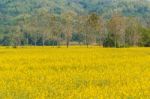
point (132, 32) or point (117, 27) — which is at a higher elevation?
point (117, 27)

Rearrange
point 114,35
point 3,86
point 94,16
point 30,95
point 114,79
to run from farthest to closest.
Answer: point 94,16, point 114,35, point 114,79, point 3,86, point 30,95

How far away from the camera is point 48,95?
15.9 m

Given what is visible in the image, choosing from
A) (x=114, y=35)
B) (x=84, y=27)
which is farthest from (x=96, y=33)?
(x=114, y=35)

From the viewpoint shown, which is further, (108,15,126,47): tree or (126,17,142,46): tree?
(126,17,142,46): tree

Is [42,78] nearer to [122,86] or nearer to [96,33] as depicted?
[122,86]

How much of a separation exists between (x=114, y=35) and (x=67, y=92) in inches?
4902

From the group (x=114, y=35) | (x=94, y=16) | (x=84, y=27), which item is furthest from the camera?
(x=84, y=27)

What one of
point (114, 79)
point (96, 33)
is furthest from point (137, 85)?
point (96, 33)

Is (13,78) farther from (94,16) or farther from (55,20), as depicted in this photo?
(55,20)

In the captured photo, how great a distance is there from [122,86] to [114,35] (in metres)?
122

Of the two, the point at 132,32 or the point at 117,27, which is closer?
the point at 117,27

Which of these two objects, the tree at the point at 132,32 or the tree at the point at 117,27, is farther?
the tree at the point at 132,32

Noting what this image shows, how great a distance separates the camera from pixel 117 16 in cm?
15662

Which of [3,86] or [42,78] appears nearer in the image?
[3,86]
